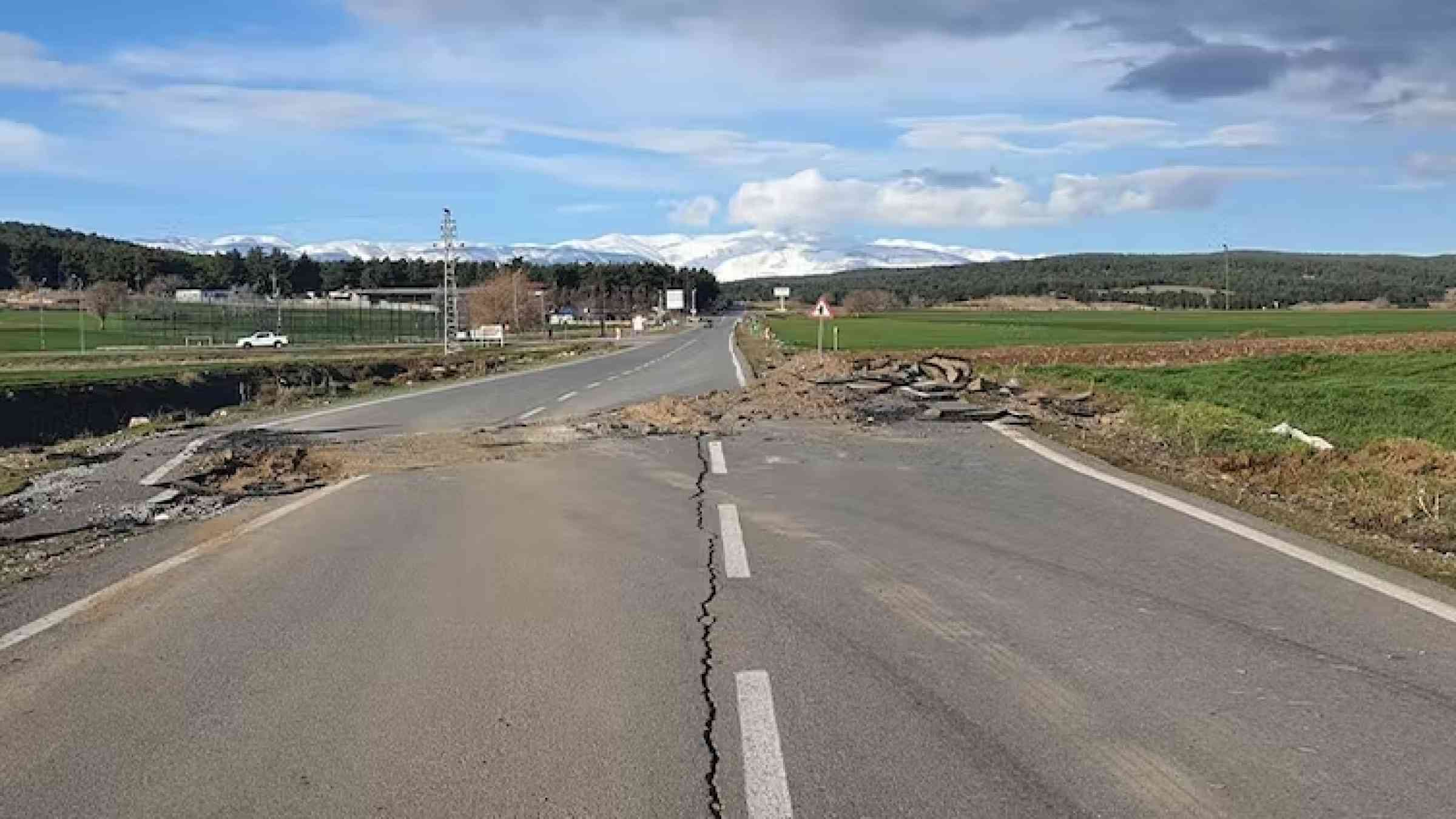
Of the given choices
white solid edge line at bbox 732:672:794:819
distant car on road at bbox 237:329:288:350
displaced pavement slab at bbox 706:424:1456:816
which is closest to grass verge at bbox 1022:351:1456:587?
displaced pavement slab at bbox 706:424:1456:816

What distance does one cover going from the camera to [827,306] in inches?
1673

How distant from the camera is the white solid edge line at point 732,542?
848cm

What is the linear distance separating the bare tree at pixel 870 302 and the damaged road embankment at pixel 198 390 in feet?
349

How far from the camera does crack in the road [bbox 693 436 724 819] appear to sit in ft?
14.8

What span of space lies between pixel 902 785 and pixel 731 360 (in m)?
47.0

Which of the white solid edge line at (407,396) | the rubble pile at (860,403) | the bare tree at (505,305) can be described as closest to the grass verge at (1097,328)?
the white solid edge line at (407,396)

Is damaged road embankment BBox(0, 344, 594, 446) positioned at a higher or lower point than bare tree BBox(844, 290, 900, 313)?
lower

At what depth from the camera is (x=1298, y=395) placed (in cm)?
2634

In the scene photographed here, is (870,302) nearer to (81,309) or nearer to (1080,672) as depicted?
(81,309)

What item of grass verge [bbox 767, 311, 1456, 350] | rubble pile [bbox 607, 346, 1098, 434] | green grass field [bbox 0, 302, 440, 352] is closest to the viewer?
rubble pile [bbox 607, 346, 1098, 434]

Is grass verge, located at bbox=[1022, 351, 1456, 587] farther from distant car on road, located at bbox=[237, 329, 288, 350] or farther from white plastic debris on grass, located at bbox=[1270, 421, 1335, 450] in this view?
distant car on road, located at bbox=[237, 329, 288, 350]

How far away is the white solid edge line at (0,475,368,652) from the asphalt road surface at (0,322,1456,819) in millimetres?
111

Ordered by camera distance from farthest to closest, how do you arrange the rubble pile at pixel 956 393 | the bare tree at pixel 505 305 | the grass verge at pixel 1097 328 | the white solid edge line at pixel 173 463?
1. the bare tree at pixel 505 305
2. the grass verge at pixel 1097 328
3. the rubble pile at pixel 956 393
4. the white solid edge line at pixel 173 463

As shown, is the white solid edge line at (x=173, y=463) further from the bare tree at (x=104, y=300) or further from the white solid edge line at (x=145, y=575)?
the bare tree at (x=104, y=300)
